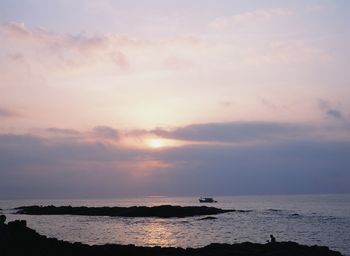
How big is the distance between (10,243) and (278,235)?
118 ft

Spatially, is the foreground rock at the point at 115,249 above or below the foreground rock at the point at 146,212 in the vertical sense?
below

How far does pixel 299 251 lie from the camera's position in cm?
3238

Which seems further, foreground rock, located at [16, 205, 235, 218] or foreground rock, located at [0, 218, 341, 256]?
foreground rock, located at [16, 205, 235, 218]

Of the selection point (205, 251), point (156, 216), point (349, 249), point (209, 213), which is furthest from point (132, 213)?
point (205, 251)

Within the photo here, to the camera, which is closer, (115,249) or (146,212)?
(115,249)

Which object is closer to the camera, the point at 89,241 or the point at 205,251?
the point at 205,251

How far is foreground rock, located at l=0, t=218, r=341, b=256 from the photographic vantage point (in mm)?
31964

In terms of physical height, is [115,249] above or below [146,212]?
below

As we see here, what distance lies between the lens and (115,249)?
122 ft

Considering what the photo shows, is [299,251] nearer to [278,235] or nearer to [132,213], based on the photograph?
[278,235]

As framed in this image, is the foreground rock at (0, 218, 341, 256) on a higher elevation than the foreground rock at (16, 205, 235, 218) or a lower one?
lower

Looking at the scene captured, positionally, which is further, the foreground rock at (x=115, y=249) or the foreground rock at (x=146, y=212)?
the foreground rock at (x=146, y=212)

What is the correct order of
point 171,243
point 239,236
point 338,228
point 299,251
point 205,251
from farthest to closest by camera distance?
point 338,228
point 239,236
point 171,243
point 205,251
point 299,251

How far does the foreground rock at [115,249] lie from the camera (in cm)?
3196
